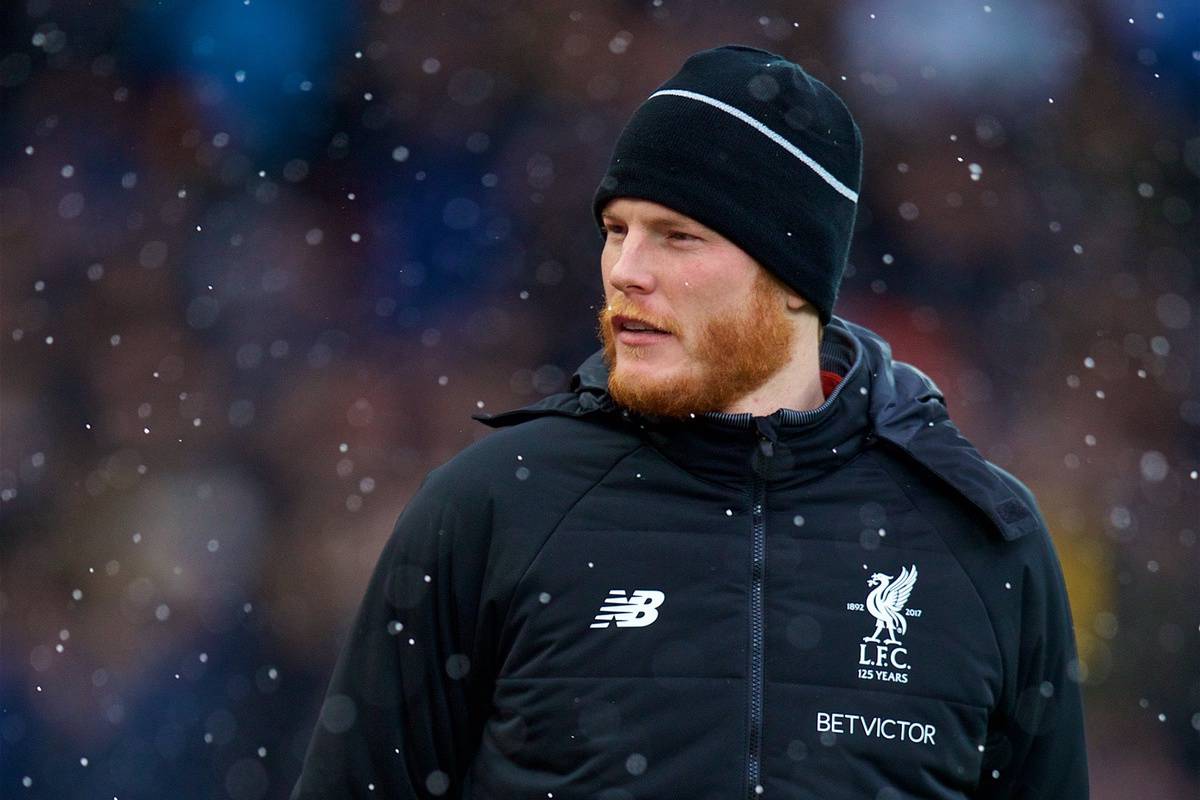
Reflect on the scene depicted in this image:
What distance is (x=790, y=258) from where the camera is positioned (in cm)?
232

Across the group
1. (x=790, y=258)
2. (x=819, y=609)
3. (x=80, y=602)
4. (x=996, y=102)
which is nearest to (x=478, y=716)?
(x=819, y=609)

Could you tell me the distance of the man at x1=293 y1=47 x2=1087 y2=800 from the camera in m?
2.08

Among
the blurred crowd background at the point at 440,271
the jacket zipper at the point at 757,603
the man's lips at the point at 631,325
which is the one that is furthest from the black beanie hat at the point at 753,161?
the blurred crowd background at the point at 440,271

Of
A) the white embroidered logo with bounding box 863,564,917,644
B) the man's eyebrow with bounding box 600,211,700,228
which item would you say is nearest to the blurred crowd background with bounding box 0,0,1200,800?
the man's eyebrow with bounding box 600,211,700,228

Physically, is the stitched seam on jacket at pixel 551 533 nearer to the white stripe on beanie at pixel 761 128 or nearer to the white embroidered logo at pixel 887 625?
the white embroidered logo at pixel 887 625

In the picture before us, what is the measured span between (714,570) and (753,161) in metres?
0.63

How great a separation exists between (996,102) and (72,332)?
12.8ft

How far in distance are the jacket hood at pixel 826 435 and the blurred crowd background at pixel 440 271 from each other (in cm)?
367

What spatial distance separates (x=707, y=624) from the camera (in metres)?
2.12

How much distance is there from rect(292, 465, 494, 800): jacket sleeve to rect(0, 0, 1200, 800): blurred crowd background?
365 cm

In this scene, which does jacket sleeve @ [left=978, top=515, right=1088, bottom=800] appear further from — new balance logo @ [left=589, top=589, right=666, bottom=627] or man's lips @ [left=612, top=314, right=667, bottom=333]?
man's lips @ [left=612, top=314, right=667, bottom=333]

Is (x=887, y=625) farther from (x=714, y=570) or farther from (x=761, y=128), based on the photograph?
(x=761, y=128)

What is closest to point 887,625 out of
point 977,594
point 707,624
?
point 977,594

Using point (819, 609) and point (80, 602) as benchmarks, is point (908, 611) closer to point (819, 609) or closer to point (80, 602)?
point (819, 609)
